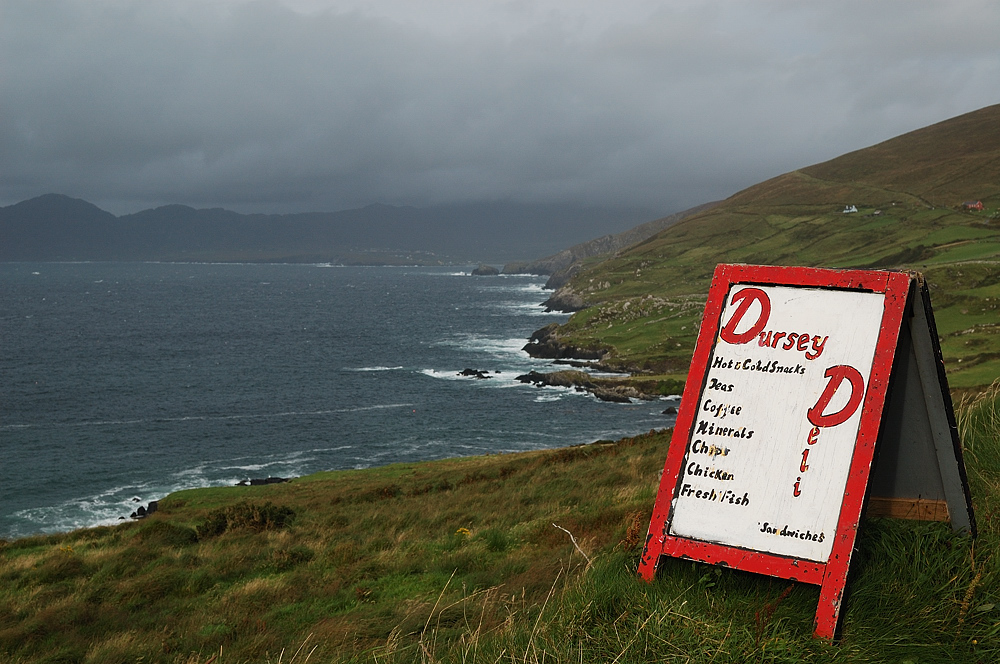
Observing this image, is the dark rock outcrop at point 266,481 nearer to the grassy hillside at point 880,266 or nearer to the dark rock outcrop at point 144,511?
the dark rock outcrop at point 144,511

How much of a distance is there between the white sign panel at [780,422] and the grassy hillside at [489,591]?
409 mm

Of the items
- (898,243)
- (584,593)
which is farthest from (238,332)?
(584,593)

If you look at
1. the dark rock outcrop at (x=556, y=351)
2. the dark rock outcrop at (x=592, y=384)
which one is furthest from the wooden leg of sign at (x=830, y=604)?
the dark rock outcrop at (x=556, y=351)

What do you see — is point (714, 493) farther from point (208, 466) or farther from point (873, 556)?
point (208, 466)

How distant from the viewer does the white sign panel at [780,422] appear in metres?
5.34

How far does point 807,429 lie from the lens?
552 centimetres

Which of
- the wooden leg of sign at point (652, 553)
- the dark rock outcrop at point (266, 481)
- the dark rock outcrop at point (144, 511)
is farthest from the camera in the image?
the dark rock outcrop at point (266, 481)

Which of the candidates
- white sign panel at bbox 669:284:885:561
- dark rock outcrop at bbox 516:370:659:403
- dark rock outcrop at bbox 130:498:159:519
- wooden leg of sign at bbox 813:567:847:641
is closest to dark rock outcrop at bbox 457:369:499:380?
dark rock outcrop at bbox 516:370:659:403

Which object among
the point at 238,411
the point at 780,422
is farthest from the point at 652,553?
the point at 238,411

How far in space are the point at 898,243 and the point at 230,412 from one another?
13885 cm

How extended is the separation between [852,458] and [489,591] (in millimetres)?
3984

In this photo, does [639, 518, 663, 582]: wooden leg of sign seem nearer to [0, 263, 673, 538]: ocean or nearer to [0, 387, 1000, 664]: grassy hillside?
[0, 387, 1000, 664]: grassy hillside

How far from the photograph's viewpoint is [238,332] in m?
144

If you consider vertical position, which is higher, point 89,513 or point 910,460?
point 910,460
